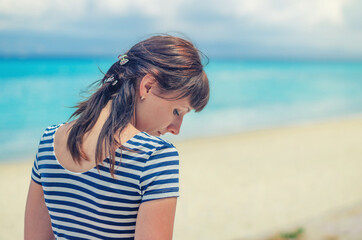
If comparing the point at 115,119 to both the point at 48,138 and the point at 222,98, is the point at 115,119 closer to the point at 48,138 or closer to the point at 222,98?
the point at 48,138

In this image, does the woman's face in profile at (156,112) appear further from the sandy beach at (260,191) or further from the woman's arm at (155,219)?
the sandy beach at (260,191)

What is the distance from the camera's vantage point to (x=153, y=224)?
1.01m

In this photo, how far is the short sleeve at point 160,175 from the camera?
996 millimetres

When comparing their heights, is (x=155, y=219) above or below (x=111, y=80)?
below

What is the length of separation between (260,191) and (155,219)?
5.22 m

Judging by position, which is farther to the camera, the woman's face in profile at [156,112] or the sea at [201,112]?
the sea at [201,112]

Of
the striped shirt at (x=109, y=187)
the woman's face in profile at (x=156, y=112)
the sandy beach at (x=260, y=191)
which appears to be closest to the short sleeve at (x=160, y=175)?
the striped shirt at (x=109, y=187)

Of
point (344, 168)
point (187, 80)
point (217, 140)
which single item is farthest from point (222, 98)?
point (187, 80)

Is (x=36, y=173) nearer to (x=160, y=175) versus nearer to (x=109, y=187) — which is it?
(x=109, y=187)

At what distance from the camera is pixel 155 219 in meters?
1.02

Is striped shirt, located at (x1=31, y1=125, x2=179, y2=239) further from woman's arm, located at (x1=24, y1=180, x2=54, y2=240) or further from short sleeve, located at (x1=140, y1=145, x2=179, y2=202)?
woman's arm, located at (x1=24, y1=180, x2=54, y2=240)

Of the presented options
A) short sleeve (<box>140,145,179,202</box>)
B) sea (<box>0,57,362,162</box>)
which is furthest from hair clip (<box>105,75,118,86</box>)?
sea (<box>0,57,362,162</box>)

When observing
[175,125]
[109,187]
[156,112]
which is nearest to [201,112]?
[175,125]

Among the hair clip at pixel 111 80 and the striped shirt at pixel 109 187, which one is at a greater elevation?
the hair clip at pixel 111 80
